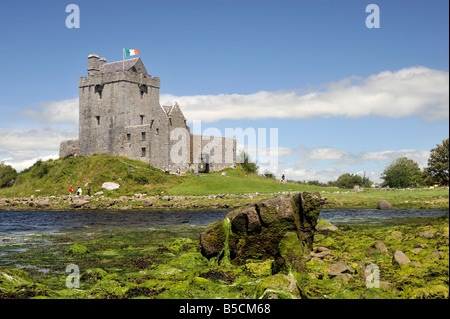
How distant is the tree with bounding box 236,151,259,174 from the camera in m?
76.5

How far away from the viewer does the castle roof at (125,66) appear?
68.8 meters

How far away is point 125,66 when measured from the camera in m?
68.9

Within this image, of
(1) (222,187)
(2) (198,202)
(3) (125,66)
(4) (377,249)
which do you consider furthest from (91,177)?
(4) (377,249)

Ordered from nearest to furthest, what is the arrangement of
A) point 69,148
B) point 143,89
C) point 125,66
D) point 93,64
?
point 125,66, point 143,89, point 93,64, point 69,148

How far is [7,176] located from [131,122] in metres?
23.2

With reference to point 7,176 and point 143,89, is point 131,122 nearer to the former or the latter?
point 143,89

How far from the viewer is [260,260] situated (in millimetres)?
14523

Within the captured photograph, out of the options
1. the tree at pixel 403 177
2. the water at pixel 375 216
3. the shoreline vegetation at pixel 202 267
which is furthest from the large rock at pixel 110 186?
the tree at pixel 403 177

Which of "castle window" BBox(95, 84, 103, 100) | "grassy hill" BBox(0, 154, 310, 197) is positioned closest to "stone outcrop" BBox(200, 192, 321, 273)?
"grassy hill" BBox(0, 154, 310, 197)

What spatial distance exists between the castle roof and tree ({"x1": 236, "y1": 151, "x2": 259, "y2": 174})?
22.3 m

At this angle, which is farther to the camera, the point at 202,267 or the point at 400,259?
the point at 202,267
